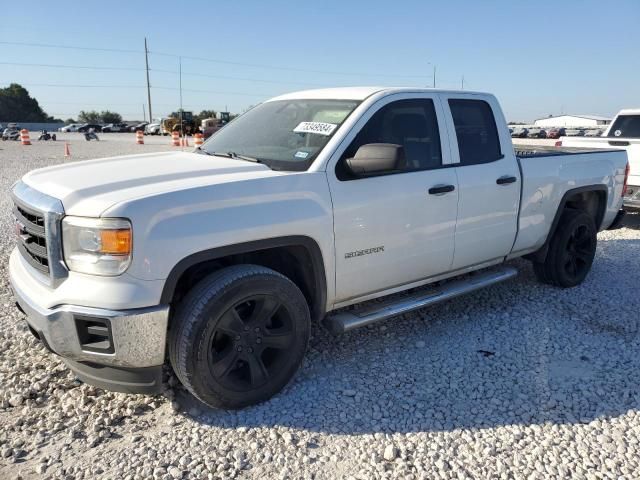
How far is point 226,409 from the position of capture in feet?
10.2

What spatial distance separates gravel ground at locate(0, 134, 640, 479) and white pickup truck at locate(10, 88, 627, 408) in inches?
10.8

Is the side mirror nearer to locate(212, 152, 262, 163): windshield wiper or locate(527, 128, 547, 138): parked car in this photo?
locate(212, 152, 262, 163): windshield wiper

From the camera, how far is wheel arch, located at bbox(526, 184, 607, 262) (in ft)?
16.5

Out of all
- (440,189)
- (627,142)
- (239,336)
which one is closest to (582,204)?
(440,189)

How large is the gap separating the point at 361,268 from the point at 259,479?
58.0 inches

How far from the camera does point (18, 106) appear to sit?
89.2 m

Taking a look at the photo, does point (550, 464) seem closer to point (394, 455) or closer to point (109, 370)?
point (394, 455)

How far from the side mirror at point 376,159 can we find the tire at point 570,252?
2579mm

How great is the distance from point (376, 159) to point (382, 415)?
5.12ft

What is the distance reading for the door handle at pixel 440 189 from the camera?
149 inches

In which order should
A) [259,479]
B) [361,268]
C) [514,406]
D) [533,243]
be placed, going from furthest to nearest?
[533,243] → [361,268] → [514,406] → [259,479]

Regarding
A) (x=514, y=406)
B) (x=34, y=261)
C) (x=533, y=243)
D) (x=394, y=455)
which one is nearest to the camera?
(x=394, y=455)

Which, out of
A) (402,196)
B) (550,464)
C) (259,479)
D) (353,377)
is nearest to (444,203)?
(402,196)

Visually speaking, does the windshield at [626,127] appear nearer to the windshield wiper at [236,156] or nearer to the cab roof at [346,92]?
the cab roof at [346,92]
